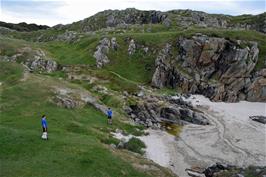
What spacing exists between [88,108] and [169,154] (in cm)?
1977

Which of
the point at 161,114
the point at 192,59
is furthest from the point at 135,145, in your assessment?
the point at 192,59

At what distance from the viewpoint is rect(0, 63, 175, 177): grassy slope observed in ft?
106

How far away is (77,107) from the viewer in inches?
2357

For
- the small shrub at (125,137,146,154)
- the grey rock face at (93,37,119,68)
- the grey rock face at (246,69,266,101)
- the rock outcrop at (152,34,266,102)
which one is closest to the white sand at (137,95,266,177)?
the small shrub at (125,137,146,154)

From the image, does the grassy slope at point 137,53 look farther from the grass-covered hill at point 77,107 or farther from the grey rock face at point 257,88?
the grey rock face at point 257,88

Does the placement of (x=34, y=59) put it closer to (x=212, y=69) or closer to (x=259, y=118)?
(x=212, y=69)

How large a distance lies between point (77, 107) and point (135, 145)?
1600cm

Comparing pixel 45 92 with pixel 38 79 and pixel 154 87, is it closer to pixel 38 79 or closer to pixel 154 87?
pixel 38 79

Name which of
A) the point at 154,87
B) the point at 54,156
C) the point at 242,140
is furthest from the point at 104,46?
the point at 54,156

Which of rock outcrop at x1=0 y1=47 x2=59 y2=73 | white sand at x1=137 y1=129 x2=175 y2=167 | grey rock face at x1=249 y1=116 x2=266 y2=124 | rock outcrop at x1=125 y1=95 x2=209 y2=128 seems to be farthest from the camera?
rock outcrop at x1=0 y1=47 x2=59 y2=73

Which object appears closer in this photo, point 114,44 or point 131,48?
point 131,48

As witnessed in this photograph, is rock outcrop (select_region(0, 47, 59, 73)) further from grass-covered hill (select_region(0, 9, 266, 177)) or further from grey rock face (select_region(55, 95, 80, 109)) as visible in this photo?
grey rock face (select_region(55, 95, 80, 109))

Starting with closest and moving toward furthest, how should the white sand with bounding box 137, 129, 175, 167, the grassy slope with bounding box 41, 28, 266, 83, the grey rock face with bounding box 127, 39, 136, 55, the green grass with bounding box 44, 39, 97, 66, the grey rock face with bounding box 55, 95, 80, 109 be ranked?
the white sand with bounding box 137, 129, 175, 167, the grey rock face with bounding box 55, 95, 80, 109, the grassy slope with bounding box 41, 28, 266, 83, the green grass with bounding box 44, 39, 97, 66, the grey rock face with bounding box 127, 39, 136, 55

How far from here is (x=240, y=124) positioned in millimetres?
67938
